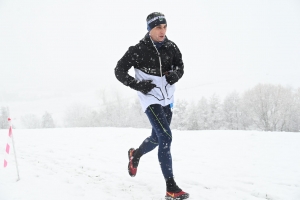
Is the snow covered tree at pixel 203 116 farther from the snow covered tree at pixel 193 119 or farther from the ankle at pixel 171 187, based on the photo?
the ankle at pixel 171 187

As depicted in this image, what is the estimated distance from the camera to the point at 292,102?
41.0 meters

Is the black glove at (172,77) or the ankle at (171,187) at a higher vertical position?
the black glove at (172,77)

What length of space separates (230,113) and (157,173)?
46.1 meters

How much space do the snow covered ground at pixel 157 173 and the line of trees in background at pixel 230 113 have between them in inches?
1501

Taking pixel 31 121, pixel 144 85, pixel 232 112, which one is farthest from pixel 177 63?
pixel 31 121

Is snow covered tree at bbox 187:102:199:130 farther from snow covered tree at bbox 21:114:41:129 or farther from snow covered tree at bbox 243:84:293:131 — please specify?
snow covered tree at bbox 21:114:41:129

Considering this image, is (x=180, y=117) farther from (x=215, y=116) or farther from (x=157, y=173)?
(x=157, y=173)

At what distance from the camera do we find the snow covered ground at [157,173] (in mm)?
3408

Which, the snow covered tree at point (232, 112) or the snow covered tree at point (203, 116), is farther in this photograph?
the snow covered tree at point (203, 116)

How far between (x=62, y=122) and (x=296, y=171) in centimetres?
6869

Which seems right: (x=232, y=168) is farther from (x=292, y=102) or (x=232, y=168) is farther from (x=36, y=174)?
(x=292, y=102)

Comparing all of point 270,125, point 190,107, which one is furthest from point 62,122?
point 270,125

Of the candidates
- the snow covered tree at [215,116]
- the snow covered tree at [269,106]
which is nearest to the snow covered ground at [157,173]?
the snow covered tree at [269,106]

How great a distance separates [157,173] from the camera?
182 inches
